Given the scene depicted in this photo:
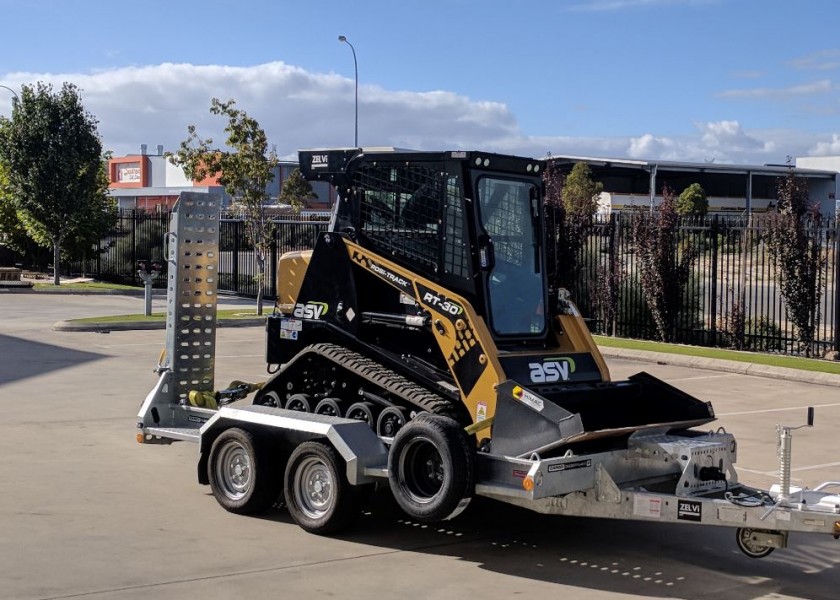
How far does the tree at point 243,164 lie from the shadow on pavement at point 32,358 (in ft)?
24.2

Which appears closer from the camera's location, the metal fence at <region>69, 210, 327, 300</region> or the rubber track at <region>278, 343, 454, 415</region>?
the rubber track at <region>278, 343, 454, 415</region>

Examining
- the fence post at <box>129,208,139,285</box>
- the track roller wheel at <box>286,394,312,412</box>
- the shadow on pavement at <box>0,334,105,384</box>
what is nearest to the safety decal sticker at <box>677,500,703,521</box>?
the track roller wheel at <box>286,394,312,412</box>

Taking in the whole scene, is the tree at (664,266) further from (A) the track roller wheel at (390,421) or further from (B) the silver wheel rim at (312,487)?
(B) the silver wheel rim at (312,487)

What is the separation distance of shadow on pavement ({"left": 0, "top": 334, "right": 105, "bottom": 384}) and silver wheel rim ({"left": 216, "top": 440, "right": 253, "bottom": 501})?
828cm

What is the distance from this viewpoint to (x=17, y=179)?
35.2 meters

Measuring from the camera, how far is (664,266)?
23.2 meters

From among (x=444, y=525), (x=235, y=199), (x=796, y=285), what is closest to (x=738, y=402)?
(x=796, y=285)

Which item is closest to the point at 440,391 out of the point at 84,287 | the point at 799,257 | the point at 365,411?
the point at 365,411

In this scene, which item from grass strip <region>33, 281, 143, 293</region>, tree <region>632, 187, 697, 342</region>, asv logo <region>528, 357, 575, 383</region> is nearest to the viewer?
asv logo <region>528, 357, 575, 383</region>

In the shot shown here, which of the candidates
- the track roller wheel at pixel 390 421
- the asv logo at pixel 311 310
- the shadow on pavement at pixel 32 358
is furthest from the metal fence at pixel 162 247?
the track roller wheel at pixel 390 421

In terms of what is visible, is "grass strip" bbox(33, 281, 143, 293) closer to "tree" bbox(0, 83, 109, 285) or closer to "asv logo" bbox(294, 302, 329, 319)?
"tree" bbox(0, 83, 109, 285)

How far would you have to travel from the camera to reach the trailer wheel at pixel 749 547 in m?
7.32

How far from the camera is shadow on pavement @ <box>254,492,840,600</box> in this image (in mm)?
7398

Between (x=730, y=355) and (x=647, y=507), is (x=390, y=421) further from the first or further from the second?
(x=730, y=355)
